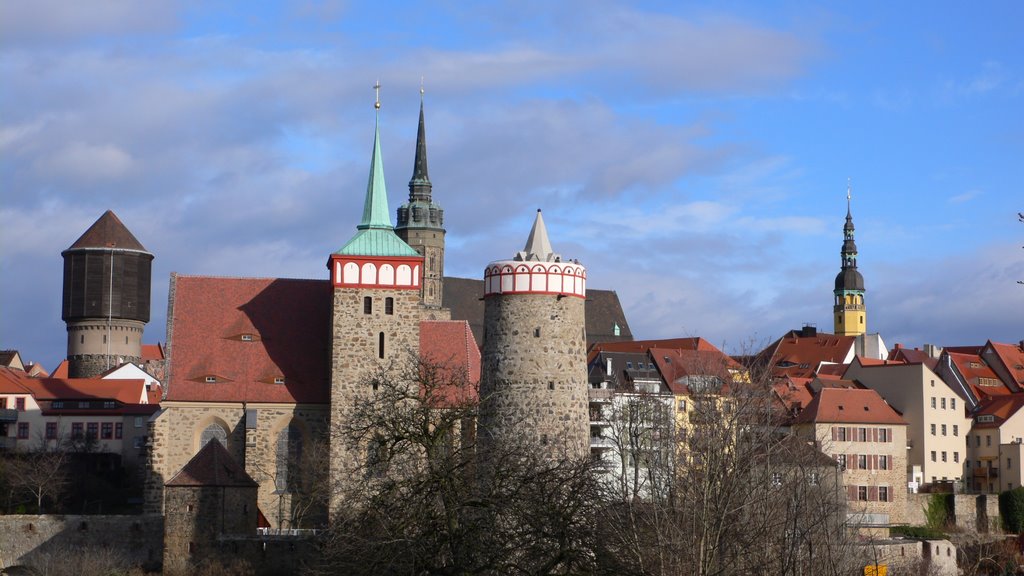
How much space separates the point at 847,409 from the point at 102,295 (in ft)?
131

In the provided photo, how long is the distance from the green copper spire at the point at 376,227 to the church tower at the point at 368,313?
0.03m

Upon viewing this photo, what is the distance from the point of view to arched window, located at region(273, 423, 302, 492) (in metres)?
56.4

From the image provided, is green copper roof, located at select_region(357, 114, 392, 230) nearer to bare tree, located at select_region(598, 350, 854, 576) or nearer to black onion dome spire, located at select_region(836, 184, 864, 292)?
bare tree, located at select_region(598, 350, 854, 576)

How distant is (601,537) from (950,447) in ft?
171

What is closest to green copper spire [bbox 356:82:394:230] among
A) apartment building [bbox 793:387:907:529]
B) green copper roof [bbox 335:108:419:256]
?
green copper roof [bbox 335:108:419:256]

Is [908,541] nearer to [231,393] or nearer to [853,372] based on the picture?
[853,372]

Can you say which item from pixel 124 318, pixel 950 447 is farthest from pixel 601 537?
pixel 124 318

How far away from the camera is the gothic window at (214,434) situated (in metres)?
56.6

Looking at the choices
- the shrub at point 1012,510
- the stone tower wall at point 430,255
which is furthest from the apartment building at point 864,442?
the stone tower wall at point 430,255

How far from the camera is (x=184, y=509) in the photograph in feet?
167

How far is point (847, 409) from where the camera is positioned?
243 ft

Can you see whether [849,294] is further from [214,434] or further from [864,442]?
[214,434]

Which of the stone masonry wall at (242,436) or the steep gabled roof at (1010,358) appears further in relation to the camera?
the steep gabled roof at (1010,358)

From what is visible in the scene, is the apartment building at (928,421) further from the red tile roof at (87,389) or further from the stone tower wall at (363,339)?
the red tile roof at (87,389)
